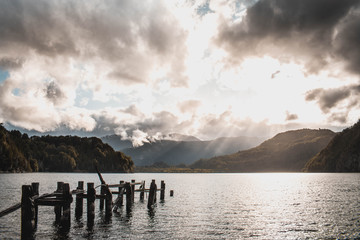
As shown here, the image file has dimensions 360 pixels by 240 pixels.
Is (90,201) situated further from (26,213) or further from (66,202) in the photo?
(26,213)

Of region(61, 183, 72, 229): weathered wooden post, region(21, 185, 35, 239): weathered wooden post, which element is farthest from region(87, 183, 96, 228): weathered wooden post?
region(21, 185, 35, 239): weathered wooden post

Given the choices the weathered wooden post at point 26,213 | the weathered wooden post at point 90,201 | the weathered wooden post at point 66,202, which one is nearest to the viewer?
the weathered wooden post at point 26,213

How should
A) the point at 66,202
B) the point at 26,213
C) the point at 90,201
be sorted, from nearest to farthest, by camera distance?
1. the point at 26,213
2. the point at 66,202
3. the point at 90,201

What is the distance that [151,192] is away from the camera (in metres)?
43.0

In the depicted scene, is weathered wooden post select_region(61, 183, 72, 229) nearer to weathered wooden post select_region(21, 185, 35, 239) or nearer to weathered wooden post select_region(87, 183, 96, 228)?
weathered wooden post select_region(87, 183, 96, 228)

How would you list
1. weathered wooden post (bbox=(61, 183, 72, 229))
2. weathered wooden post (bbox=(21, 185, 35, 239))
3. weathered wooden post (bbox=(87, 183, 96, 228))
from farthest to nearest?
weathered wooden post (bbox=(87, 183, 96, 228)) < weathered wooden post (bbox=(61, 183, 72, 229)) < weathered wooden post (bbox=(21, 185, 35, 239))

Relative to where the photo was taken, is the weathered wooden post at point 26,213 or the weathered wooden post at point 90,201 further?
the weathered wooden post at point 90,201

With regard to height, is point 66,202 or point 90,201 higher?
point 66,202

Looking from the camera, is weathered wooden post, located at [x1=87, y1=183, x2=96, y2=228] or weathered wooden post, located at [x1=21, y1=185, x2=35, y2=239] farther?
weathered wooden post, located at [x1=87, y1=183, x2=96, y2=228]

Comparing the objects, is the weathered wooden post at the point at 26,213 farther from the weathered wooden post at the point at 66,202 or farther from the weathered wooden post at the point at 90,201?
the weathered wooden post at the point at 90,201

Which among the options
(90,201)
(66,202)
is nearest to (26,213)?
(66,202)

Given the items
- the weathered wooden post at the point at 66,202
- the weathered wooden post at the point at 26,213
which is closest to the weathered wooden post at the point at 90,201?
the weathered wooden post at the point at 66,202

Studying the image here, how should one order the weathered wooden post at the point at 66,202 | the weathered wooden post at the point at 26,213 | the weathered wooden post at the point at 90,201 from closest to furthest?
the weathered wooden post at the point at 26,213, the weathered wooden post at the point at 66,202, the weathered wooden post at the point at 90,201

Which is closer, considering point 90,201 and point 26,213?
point 26,213
